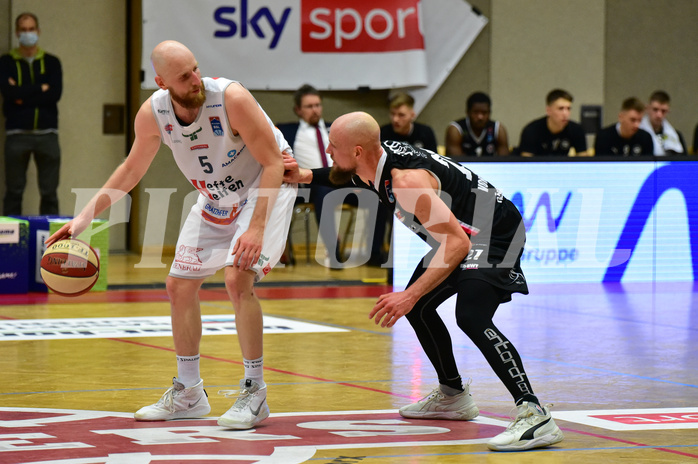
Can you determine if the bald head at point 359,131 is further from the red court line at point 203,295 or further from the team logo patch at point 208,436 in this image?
the red court line at point 203,295

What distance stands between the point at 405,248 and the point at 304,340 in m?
3.16

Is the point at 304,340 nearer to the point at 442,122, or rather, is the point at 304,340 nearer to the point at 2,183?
the point at 2,183

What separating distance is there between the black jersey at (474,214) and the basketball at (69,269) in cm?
173

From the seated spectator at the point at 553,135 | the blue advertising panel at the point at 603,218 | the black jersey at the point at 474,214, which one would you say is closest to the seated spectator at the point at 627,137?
the seated spectator at the point at 553,135

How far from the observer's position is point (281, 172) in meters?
4.87

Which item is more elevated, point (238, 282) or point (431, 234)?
point (431, 234)

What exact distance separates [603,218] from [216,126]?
7.03 meters

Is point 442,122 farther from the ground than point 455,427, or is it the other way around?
point 442,122

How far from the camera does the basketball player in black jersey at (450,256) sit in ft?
14.8

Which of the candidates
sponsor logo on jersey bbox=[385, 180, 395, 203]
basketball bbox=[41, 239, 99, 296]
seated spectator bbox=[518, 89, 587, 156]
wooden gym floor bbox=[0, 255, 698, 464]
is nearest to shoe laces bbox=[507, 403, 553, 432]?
wooden gym floor bbox=[0, 255, 698, 464]

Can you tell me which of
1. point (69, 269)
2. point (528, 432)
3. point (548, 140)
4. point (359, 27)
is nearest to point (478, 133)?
point (548, 140)

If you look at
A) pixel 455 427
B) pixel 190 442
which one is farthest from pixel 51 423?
pixel 455 427

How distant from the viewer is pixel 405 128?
1185 centimetres

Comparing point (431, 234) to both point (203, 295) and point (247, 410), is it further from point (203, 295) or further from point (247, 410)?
point (203, 295)
